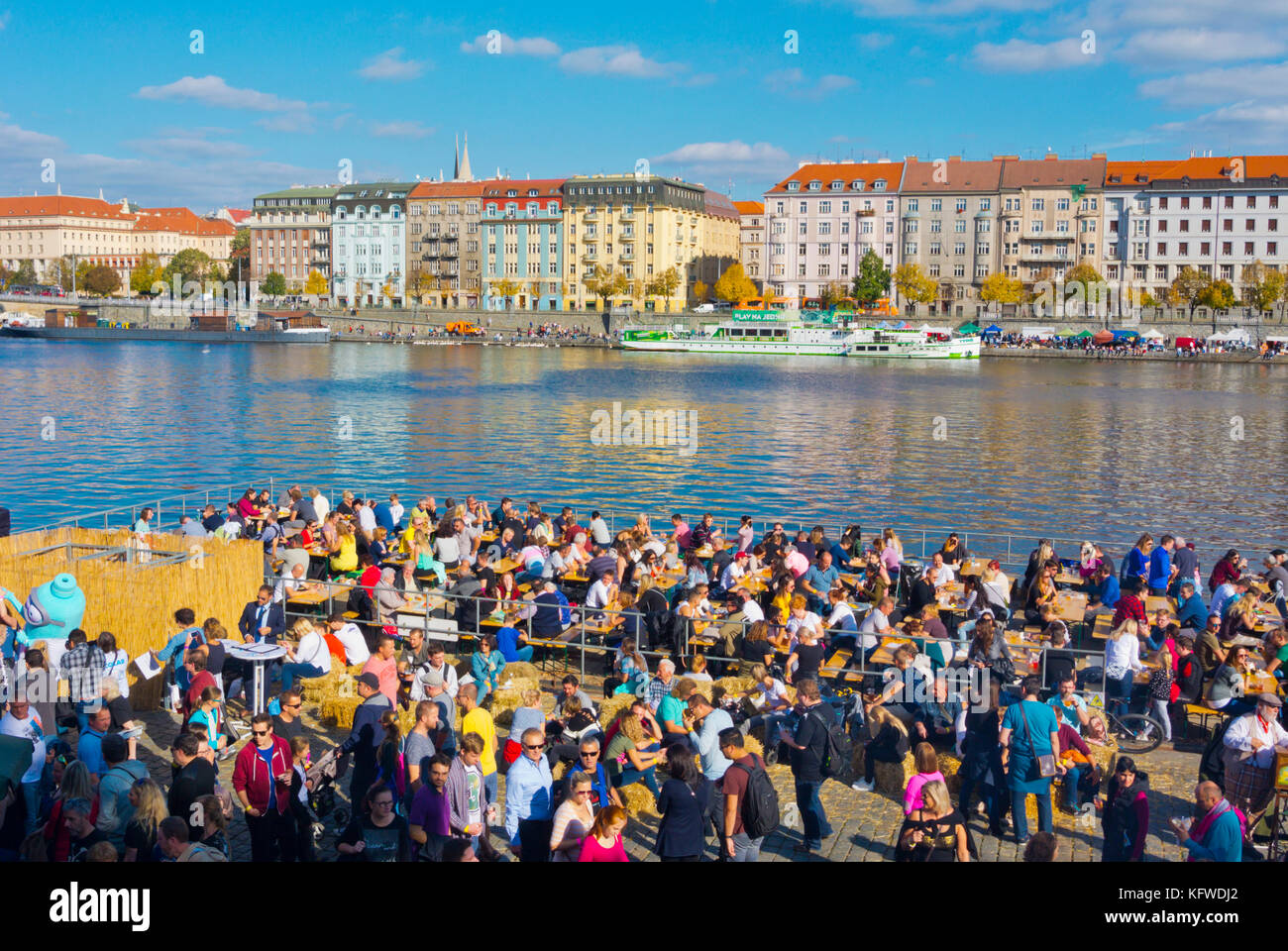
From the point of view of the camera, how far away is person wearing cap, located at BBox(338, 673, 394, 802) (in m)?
8.09

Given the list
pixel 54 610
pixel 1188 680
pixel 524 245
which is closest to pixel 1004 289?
pixel 524 245

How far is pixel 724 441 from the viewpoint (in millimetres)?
46625

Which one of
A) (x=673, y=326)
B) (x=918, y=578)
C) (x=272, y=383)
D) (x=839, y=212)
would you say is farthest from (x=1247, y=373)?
(x=918, y=578)

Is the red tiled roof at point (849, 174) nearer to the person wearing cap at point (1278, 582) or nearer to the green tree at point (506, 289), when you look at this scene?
the green tree at point (506, 289)

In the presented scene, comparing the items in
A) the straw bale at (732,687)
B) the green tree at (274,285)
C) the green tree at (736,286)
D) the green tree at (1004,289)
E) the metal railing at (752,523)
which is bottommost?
the metal railing at (752,523)

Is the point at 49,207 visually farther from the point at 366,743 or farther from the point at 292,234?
the point at 366,743

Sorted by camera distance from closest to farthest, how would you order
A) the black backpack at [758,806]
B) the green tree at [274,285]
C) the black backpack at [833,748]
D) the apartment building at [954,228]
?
the black backpack at [758,806], the black backpack at [833,748], the apartment building at [954,228], the green tree at [274,285]

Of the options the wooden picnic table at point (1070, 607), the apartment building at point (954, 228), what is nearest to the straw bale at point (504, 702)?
the wooden picnic table at point (1070, 607)

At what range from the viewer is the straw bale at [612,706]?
10.0 meters

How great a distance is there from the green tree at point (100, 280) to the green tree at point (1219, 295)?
129517 mm

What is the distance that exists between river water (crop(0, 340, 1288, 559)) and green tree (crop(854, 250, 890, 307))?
96.1ft

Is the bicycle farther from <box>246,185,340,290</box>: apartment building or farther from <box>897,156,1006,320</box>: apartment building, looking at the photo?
Result: <box>246,185,340,290</box>: apartment building

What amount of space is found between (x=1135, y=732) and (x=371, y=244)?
142295mm
